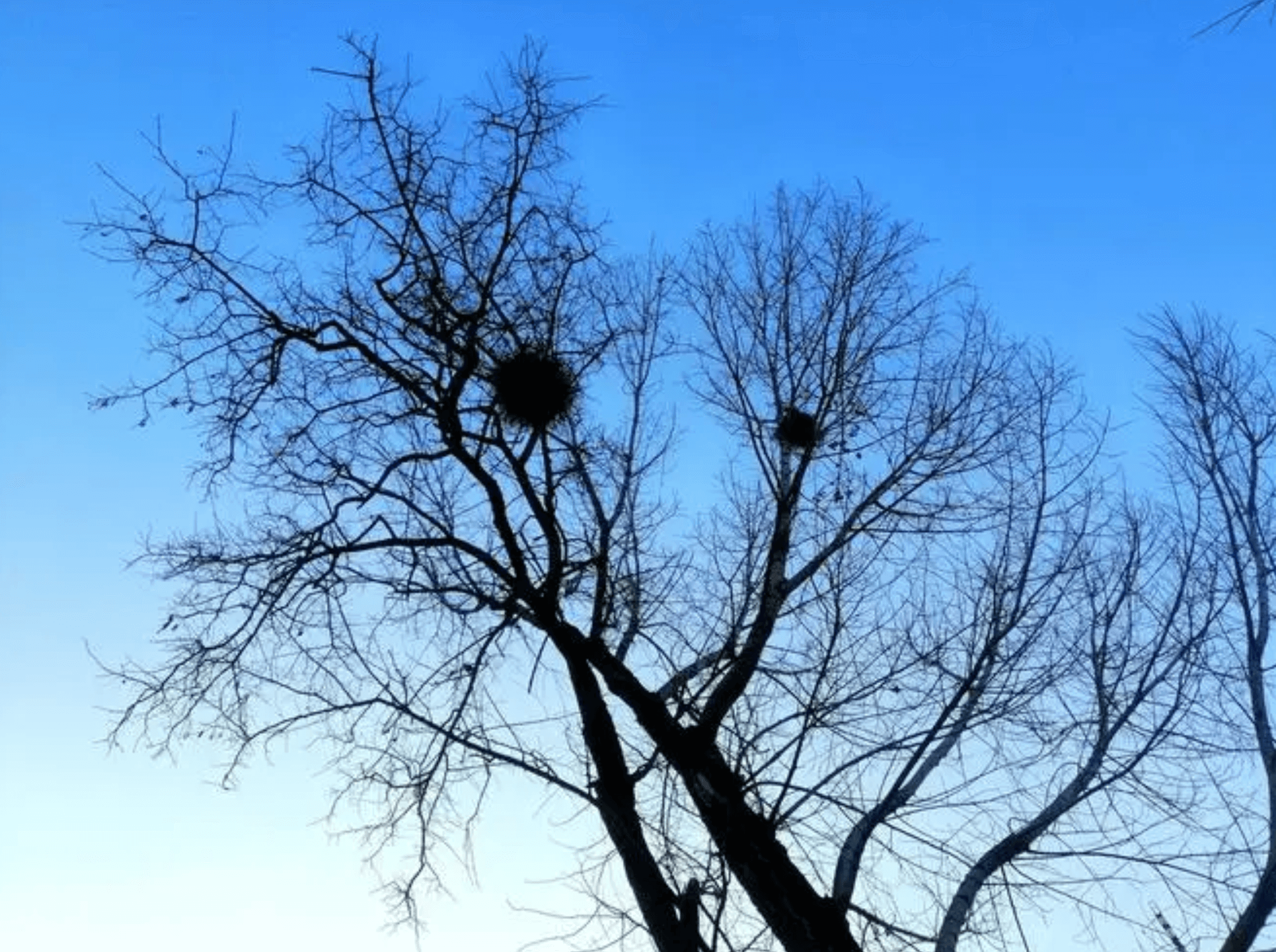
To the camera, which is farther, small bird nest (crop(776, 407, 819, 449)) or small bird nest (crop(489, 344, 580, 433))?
small bird nest (crop(776, 407, 819, 449))

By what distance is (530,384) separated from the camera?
662 centimetres

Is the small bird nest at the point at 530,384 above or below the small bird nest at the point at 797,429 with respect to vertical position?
above

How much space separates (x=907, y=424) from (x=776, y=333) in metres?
0.91

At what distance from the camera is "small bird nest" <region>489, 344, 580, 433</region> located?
6613mm

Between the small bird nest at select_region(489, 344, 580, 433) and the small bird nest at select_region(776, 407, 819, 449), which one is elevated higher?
the small bird nest at select_region(489, 344, 580, 433)

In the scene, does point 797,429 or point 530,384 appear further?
point 797,429

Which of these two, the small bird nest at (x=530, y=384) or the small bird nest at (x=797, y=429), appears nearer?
the small bird nest at (x=530, y=384)

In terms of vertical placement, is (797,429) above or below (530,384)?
below

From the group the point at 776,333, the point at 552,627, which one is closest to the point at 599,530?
the point at 552,627

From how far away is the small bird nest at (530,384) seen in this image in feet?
21.7

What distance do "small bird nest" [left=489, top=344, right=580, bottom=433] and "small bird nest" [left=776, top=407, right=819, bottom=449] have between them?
1373 mm

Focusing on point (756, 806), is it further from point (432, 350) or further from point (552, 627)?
point (432, 350)

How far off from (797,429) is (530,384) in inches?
63.7

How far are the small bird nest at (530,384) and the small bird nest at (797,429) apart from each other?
Answer: 1373mm
